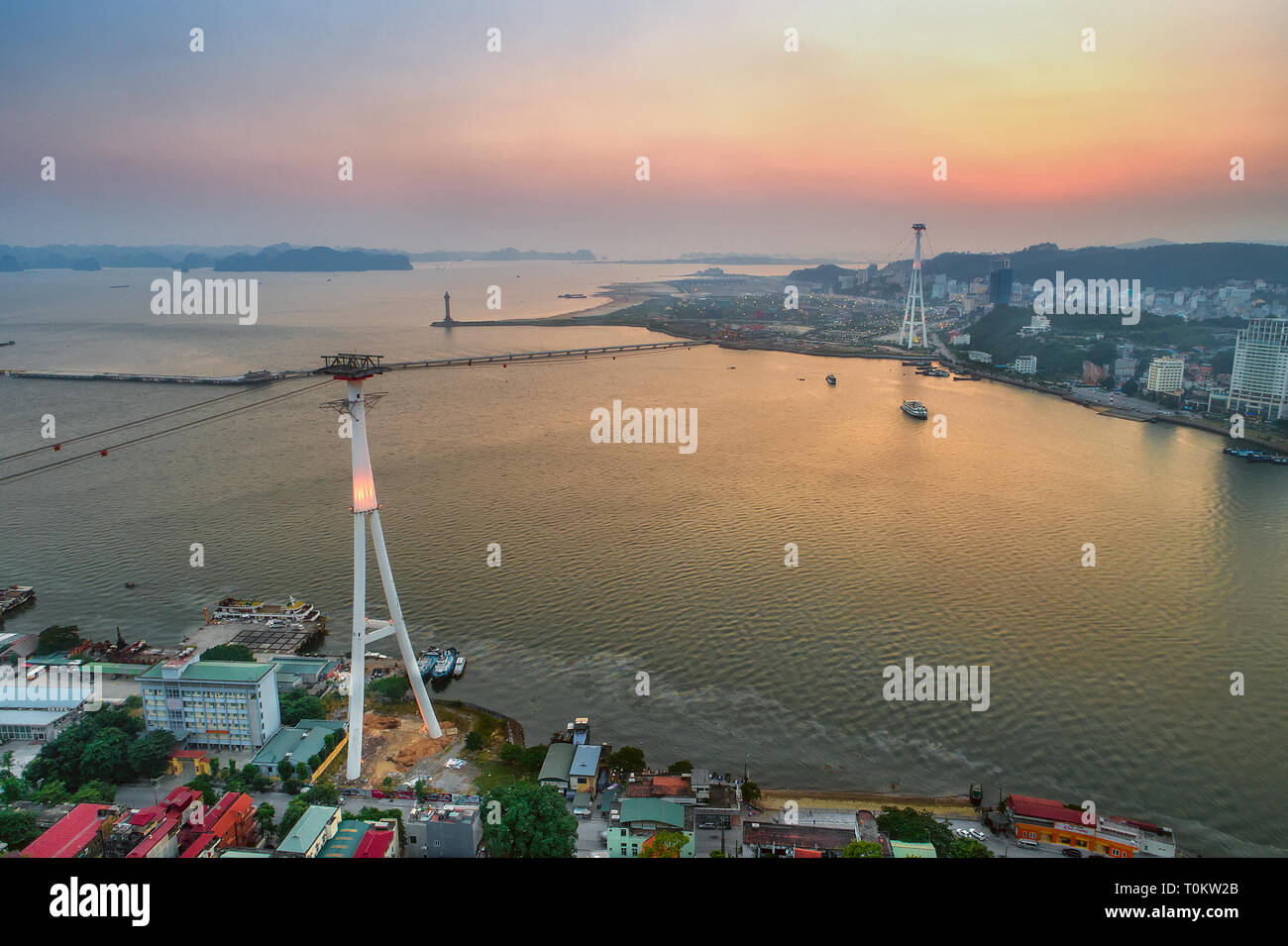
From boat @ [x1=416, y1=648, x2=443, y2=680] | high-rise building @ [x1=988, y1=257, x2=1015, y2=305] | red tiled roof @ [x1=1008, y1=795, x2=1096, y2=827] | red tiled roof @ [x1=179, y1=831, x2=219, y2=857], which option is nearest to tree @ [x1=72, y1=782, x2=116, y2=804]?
red tiled roof @ [x1=179, y1=831, x2=219, y2=857]

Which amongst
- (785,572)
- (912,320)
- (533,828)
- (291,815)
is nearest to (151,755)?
(291,815)

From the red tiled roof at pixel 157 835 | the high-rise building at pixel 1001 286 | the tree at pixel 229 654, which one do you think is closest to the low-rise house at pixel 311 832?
the red tiled roof at pixel 157 835

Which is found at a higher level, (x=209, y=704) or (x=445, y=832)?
(x=209, y=704)

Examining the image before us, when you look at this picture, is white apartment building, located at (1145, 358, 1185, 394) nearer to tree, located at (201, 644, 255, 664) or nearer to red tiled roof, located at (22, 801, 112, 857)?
tree, located at (201, 644, 255, 664)

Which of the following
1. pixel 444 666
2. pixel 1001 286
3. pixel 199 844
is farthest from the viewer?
pixel 1001 286

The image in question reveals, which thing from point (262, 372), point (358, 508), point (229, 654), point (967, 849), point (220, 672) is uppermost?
point (262, 372)

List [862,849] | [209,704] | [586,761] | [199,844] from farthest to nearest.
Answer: [209,704], [586,761], [199,844], [862,849]

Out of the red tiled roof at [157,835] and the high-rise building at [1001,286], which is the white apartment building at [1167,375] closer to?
the high-rise building at [1001,286]

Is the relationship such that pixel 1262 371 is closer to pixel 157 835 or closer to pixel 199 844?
pixel 199 844
